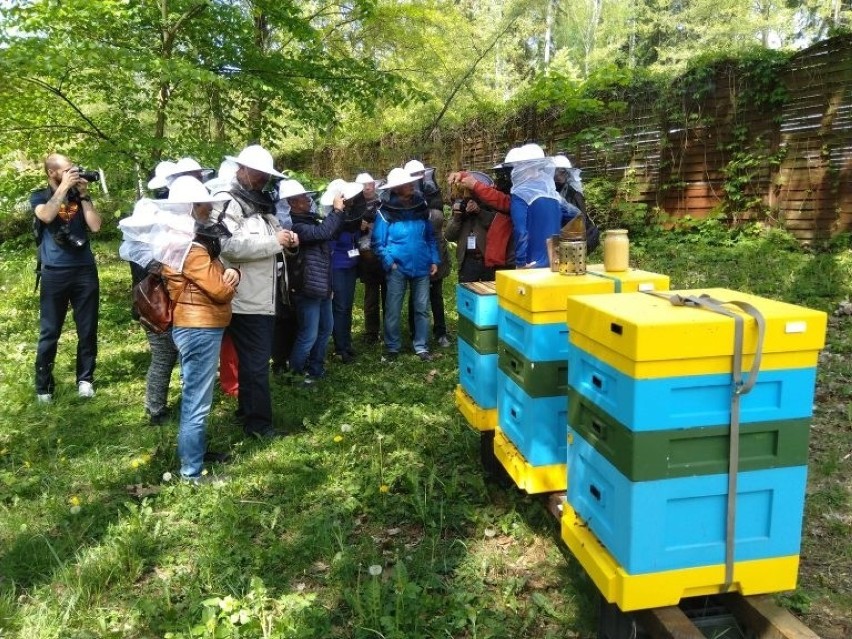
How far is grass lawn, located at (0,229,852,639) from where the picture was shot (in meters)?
2.91

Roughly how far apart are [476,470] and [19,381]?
507 cm

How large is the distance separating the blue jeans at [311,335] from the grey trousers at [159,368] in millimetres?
1252

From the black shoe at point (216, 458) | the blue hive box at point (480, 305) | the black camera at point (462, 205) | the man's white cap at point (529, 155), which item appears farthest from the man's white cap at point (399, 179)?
the black shoe at point (216, 458)

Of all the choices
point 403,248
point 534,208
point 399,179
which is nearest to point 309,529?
point 534,208

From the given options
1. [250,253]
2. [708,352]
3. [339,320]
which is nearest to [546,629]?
[708,352]

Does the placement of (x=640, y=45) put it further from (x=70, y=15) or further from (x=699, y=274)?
(x=70, y=15)

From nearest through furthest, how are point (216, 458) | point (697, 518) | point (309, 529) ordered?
point (697, 518) < point (309, 529) < point (216, 458)

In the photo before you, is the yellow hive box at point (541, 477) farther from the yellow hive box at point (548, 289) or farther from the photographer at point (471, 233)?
the photographer at point (471, 233)

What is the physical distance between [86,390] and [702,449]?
18.6 ft

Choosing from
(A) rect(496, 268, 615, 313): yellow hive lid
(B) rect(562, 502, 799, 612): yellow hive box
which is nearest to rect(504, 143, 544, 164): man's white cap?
(A) rect(496, 268, 615, 313): yellow hive lid

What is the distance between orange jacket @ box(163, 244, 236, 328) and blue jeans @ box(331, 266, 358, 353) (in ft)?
9.02

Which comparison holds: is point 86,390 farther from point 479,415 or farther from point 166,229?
point 479,415

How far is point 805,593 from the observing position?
2.92 m

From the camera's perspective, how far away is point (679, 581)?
227 centimetres
